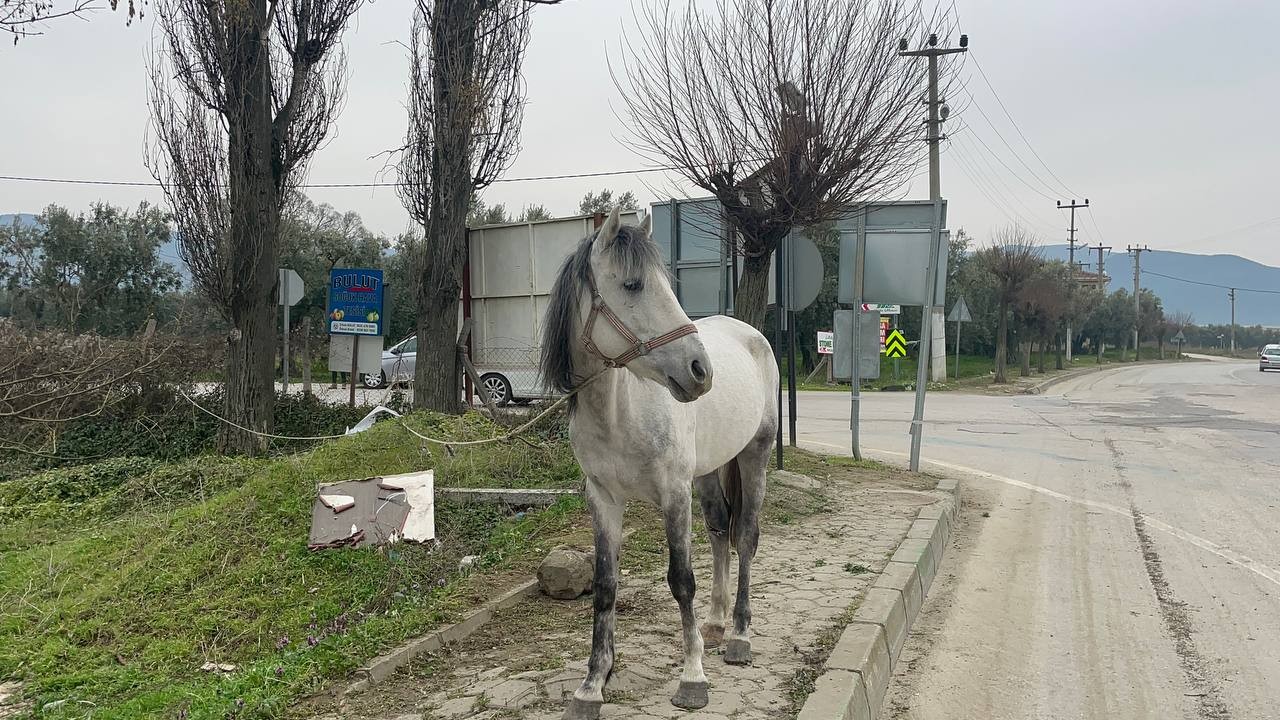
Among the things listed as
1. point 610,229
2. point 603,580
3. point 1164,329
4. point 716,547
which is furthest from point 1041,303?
point 1164,329

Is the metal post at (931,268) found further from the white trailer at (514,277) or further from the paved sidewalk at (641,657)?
the paved sidewalk at (641,657)

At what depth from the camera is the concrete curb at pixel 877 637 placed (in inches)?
135

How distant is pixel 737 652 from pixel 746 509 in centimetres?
77

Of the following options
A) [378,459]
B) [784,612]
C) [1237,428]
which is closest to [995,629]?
[784,612]

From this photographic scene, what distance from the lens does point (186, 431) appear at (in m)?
10.9

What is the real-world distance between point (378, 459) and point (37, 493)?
3853 mm

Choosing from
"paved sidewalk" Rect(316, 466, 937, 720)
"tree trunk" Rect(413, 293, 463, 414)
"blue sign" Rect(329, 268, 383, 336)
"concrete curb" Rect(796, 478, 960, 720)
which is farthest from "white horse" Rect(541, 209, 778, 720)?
"blue sign" Rect(329, 268, 383, 336)

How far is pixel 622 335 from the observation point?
3.15 meters

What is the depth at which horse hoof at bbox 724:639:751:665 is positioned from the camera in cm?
396

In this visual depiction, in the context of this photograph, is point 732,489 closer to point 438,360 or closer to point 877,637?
point 877,637

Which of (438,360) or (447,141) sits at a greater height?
(447,141)

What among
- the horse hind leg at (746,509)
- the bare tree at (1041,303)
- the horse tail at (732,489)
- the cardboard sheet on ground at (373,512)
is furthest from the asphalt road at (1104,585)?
the bare tree at (1041,303)

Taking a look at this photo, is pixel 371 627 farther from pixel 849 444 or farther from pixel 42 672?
pixel 849 444

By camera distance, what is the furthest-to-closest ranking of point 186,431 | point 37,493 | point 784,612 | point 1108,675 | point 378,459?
1. point 186,431
2. point 37,493
3. point 378,459
4. point 784,612
5. point 1108,675
